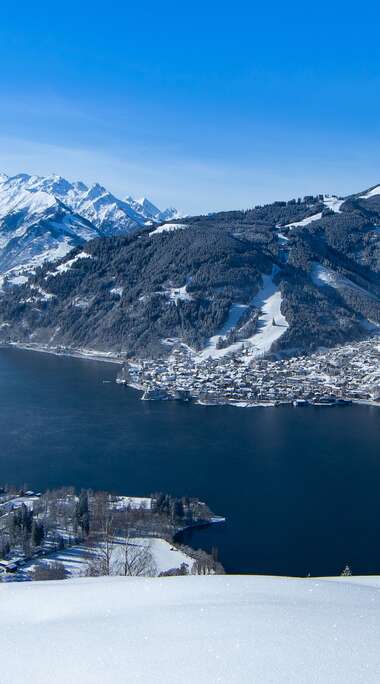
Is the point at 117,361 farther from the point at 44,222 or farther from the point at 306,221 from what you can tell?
the point at 44,222

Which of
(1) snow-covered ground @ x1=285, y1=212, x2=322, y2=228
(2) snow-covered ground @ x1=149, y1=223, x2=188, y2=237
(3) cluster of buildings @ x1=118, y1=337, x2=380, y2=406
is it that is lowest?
(3) cluster of buildings @ x1=118, y1=337, x2=380, y2=406

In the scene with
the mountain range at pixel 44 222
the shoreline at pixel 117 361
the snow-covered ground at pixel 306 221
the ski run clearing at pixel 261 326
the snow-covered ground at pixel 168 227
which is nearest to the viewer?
the shoreline at pixel 117 361

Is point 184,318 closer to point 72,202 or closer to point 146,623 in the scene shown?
point 146,623

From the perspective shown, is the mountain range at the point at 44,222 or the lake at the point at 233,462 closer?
the lake at the point at 233,462

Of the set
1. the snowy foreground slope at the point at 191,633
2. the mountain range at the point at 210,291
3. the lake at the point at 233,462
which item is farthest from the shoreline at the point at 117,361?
the snowy foreground slope at the point at 191,633

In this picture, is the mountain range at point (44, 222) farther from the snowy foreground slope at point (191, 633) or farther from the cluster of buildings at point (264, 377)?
the snowy foreground slope at point (191, 633)

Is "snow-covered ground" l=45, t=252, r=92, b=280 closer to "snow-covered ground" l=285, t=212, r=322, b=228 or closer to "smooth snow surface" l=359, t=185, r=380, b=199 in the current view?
"snow-covered ground" l=285, t=212, r=322, b=228

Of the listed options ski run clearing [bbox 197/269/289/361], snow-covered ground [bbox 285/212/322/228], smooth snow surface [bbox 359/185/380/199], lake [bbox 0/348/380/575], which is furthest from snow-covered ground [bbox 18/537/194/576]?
smooth snow surface [bbox 359/185/380/199]
